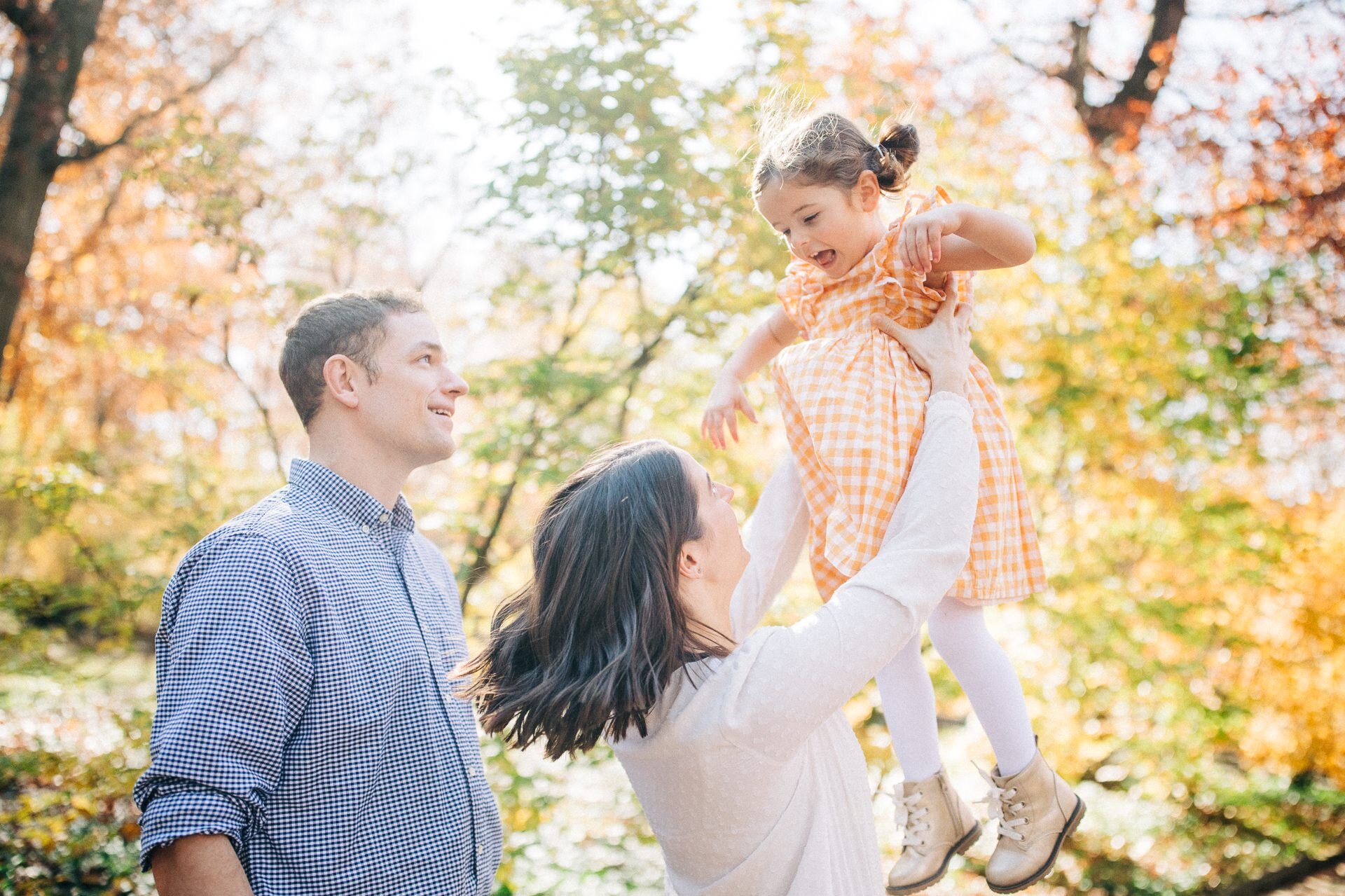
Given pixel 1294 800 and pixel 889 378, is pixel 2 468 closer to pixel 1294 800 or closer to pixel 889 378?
pixel 889 378

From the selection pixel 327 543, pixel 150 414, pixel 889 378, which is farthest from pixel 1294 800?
pixel 150 414

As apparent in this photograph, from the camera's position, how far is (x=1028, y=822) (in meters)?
1.58

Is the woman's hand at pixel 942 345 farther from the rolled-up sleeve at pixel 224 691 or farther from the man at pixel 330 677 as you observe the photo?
the rolled-up sleeve at pixel 224 691

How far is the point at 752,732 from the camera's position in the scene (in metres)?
1.33

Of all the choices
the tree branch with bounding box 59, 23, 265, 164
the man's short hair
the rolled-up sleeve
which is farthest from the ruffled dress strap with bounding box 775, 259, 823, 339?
the tree branch with bounding box 59, 23, 265, 164

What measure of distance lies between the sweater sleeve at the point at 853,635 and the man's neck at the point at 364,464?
0.86 metres

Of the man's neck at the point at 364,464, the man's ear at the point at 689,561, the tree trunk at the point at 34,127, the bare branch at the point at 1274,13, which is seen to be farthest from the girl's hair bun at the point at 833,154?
the bare branch at the point at 1274,13

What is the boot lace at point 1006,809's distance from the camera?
1580mm

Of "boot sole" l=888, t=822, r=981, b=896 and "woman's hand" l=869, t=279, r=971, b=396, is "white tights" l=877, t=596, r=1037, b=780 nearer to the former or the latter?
"boot sole" l=888, t=822, r=981, b=896

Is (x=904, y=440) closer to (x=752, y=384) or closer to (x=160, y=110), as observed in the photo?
(x=752, y=384)

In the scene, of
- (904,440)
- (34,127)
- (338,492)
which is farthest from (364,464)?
(34,127)

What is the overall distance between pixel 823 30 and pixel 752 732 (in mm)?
3398

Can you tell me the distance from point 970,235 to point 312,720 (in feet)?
4.41

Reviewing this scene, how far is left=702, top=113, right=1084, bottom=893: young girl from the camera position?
5.02 feet
